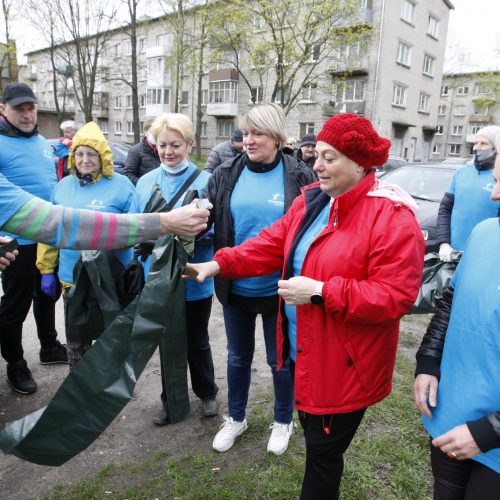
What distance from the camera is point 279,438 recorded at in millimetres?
2865

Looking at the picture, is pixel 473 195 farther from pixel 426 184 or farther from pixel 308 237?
pixel 426 184

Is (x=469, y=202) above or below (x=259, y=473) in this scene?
above

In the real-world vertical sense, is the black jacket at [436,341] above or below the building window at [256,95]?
below

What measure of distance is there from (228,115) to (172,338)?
35096mm

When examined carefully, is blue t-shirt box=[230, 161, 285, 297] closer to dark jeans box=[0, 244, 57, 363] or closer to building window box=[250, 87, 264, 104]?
dark jeans box=[0, 244, 57, 363]

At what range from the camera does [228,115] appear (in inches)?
1394

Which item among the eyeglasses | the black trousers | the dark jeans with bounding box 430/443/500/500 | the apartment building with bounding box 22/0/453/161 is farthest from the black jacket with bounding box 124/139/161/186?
the apartment building with bounding box 22/0/453/161

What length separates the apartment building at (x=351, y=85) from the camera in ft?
90.7

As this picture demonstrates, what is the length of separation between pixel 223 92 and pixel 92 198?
3506cm

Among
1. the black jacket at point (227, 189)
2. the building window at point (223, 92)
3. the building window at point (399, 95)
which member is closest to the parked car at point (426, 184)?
the black jacket at point (227, 189)

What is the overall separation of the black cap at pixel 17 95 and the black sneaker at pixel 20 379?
2.03m

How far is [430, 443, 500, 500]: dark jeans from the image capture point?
4.71ft

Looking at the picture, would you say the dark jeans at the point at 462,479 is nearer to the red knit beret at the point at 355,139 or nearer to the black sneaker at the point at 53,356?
the red knit beret at the point at 355,139

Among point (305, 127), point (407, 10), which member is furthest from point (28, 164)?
point (407, 10)
